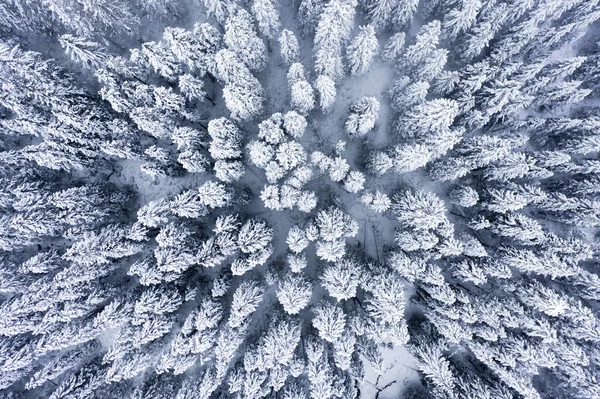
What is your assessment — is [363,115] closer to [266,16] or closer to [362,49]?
[362,49]

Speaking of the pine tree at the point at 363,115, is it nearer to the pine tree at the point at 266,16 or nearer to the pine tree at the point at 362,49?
the pine tree at the point at 362,49

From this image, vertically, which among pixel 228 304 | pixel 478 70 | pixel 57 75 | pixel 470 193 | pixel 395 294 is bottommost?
pixel 395 294

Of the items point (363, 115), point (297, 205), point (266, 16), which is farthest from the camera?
point (297, 205)

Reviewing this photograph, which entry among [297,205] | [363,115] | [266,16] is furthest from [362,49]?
[297,205]

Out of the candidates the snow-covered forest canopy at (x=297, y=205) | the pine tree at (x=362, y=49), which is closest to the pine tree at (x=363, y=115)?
the snow-covered forest canopy at (x=297, y=205)

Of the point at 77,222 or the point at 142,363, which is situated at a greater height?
the point at 77,222

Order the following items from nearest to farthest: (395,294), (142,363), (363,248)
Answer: (395,294) → (142,363) → (363,248)

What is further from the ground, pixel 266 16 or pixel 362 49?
pixel 266 16

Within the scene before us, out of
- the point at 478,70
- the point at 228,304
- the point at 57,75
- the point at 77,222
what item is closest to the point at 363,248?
the point at 228,304

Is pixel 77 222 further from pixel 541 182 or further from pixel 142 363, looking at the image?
pixel 541 182
